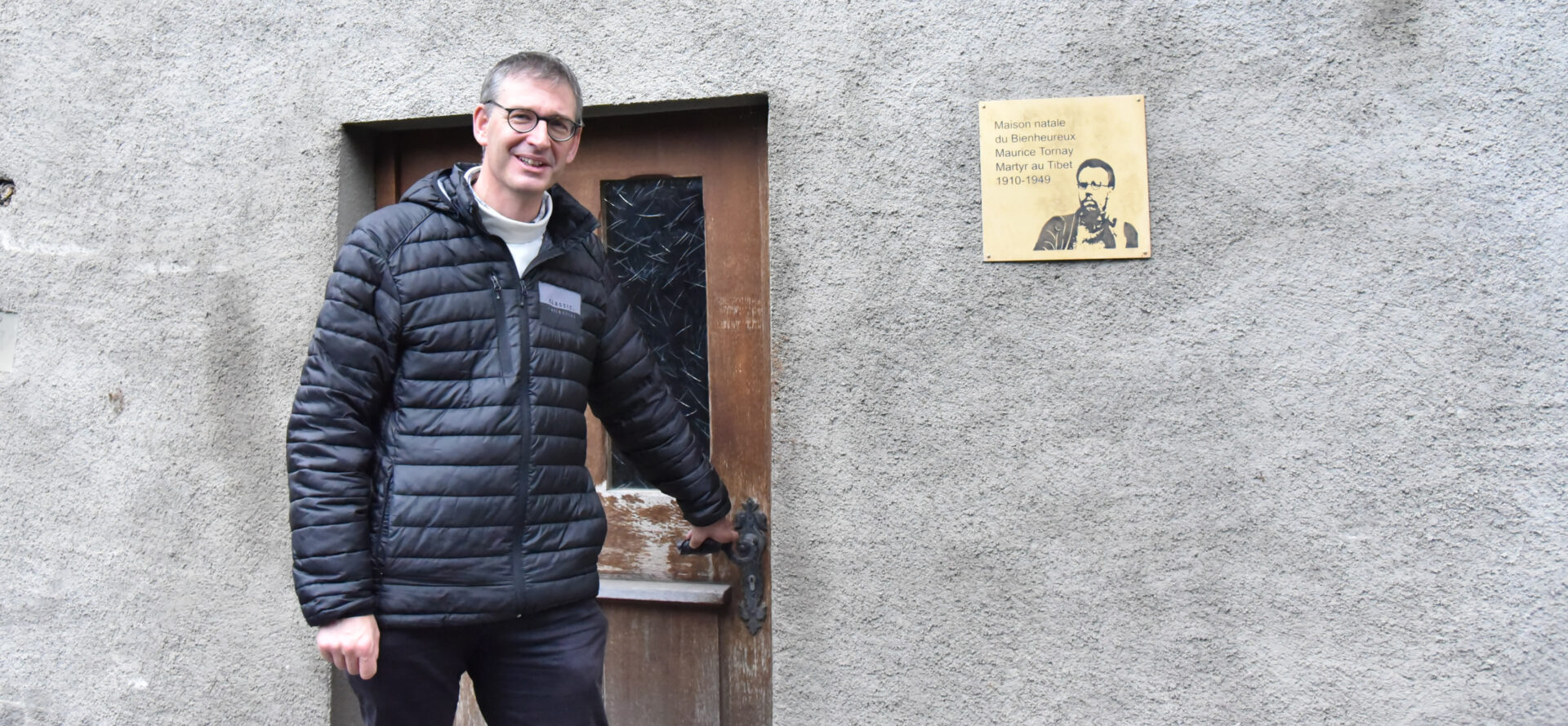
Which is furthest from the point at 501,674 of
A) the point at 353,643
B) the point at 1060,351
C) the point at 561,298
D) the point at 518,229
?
the point at 1060,351

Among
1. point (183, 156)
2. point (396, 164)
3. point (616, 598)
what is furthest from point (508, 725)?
point (183, 156)

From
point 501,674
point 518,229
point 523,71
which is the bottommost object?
point 501,674

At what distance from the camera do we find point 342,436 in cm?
189

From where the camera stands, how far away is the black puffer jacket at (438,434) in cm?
189

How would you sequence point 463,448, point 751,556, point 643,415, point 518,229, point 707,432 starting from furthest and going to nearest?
point 707,432 → point 751,556 → point 643,415 → point 518,229 → point 463,448

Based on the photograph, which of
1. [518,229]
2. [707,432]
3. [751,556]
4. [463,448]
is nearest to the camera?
[463,448]

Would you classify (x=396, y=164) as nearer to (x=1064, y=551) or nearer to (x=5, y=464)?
(x=5, y=464)

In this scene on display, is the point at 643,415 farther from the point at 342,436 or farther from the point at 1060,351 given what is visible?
the point at 1060,351

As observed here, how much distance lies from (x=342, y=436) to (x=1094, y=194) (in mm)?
1724

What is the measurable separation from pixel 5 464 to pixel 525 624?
2106mm

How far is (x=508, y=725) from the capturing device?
2.10 metres

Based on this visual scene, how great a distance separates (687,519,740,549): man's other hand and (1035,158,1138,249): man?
40.1 inches

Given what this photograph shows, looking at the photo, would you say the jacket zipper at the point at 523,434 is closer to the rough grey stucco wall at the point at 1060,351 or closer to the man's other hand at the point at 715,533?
the man's other hand at the point at 715,533

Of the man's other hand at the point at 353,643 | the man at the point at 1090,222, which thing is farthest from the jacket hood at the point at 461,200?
the man at the point at 1090,222
